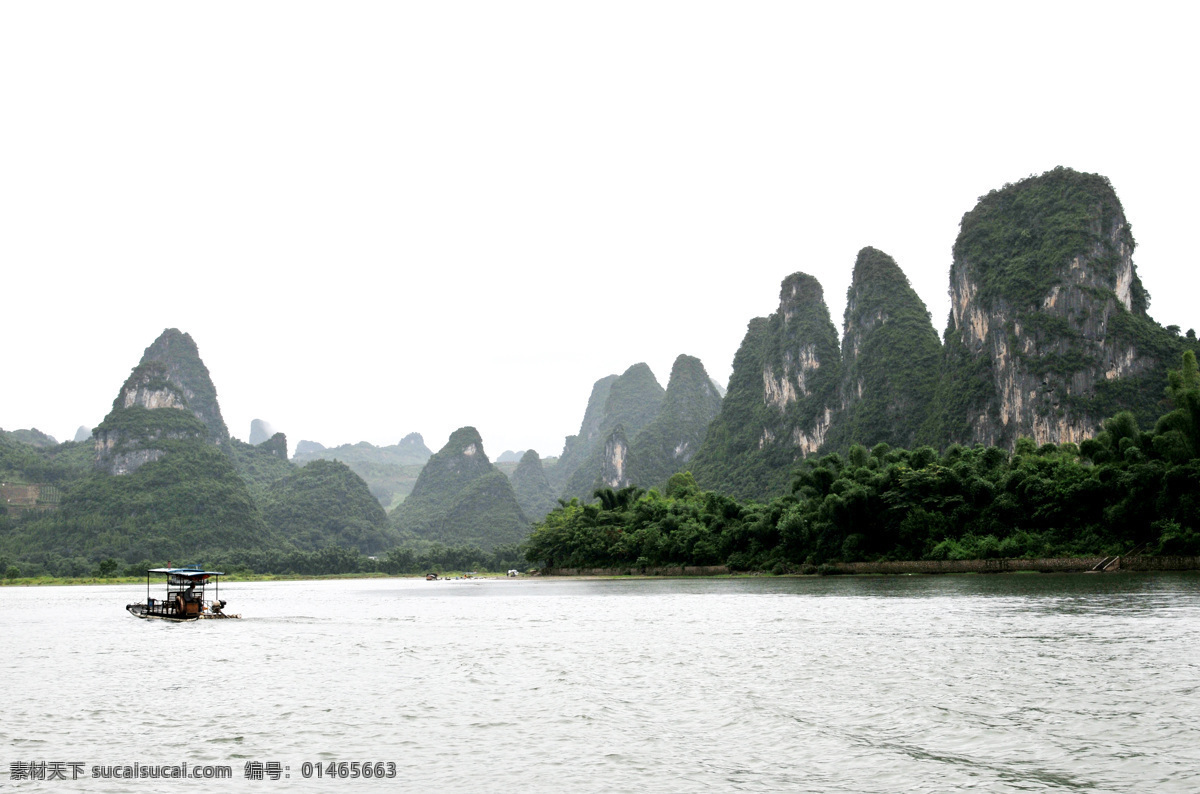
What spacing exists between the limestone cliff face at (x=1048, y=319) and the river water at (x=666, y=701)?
53.8 meters

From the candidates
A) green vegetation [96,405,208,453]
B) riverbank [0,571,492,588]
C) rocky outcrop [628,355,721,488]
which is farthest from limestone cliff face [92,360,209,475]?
rocky outcrop [628,355,721,488]

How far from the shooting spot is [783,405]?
416ft

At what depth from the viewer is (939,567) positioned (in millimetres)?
50562

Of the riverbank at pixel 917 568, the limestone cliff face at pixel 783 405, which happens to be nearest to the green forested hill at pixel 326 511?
the limestone cliff face at pixel 783 405

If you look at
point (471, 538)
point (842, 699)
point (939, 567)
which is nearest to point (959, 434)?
point (939, 567)

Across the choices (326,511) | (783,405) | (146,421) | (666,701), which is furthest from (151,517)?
(666,701)

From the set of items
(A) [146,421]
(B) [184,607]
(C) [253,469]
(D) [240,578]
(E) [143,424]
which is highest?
(A) [146,421]

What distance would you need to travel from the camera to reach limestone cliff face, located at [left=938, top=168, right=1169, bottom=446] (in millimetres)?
77062

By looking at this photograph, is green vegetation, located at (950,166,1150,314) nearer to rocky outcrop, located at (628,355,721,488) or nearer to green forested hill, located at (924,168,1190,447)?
green forested hill, located at (924,168,1190,447)

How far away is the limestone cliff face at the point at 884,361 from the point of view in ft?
337

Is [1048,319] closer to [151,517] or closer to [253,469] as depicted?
[151,517]

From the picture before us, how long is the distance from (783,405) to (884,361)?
22051mm

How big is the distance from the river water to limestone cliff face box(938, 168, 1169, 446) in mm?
53834

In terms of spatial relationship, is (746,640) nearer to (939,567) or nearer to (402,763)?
(402,763)
